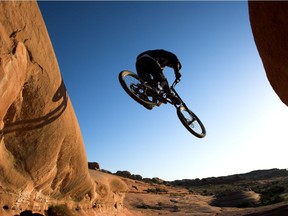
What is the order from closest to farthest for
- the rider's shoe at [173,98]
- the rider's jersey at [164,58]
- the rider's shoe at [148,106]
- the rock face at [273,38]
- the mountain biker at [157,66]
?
1. the rock face at [273,38]
2. the rider's shoe at [148,106]
3. the mountain biker at [157,66]
4. the rider's shoe at [173,98]
5. the rider's jersey at [164,58]

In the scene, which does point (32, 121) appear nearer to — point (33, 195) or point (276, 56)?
point (33, 195)

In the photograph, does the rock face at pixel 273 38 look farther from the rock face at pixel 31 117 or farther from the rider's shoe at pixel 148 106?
the rock face at pixel 31 117

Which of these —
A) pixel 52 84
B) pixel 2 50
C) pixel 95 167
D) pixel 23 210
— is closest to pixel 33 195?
pixel 23 210

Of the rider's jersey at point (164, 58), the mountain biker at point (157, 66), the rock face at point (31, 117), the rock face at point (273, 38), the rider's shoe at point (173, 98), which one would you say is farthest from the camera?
the rider's jersey at point (164, 58)

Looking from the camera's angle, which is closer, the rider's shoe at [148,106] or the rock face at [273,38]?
the rock face at [273,38]

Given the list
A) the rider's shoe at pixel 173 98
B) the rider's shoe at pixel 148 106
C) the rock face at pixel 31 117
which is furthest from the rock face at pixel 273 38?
the rock face at pixel 31 117

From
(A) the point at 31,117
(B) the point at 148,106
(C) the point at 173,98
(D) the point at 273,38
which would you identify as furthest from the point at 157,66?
(D) the point at 273,38

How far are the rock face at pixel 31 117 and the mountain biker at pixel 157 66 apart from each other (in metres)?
2.91

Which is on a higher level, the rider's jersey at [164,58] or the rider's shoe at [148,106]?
the rider's jersey at [164,58]

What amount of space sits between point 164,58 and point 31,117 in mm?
5274

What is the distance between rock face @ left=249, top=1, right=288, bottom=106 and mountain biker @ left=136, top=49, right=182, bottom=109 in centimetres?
424

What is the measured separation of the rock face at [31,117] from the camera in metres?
6.24

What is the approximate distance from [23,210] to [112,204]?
10852mm

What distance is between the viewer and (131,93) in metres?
9.08
